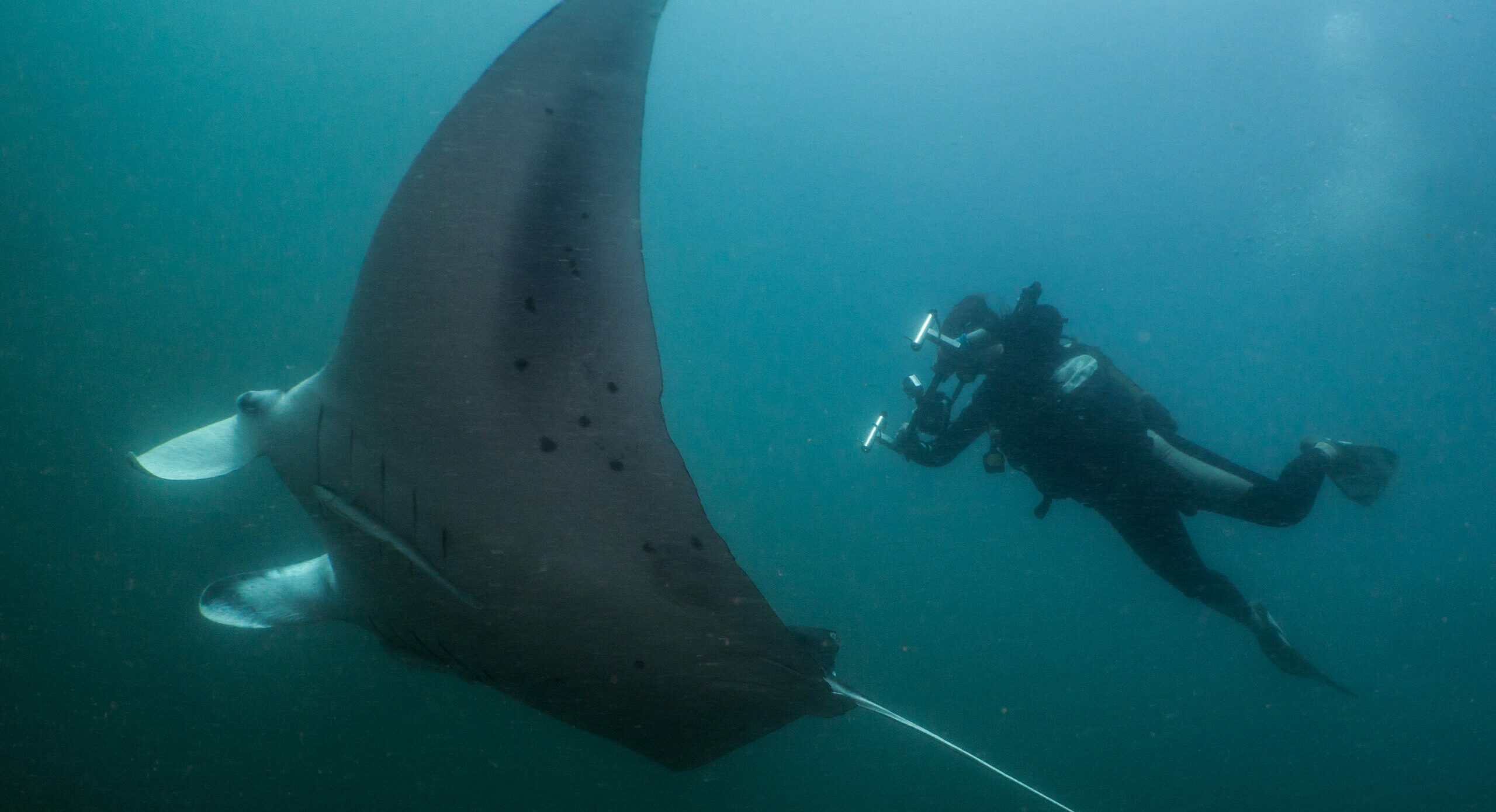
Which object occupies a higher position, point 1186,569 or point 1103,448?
point 1103,448

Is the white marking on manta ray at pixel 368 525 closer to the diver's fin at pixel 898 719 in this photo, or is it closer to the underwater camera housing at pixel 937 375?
the diver's fin at pixel 898 719

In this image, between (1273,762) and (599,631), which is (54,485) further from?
(1273,762)

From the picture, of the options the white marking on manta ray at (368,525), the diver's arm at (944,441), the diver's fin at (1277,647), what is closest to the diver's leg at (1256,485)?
the diver's arm at (944,441)

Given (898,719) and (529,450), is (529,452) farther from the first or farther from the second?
(898,719)

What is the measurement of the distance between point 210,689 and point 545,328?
14.7 metres

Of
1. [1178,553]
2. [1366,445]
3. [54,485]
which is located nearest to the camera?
[1366,445]

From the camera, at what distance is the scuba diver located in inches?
180

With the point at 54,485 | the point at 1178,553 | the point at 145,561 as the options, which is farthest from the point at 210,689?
the point at 1178,553

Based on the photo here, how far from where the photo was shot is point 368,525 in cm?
184

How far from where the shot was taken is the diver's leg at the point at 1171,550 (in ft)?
16.8

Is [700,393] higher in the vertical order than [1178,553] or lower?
lower

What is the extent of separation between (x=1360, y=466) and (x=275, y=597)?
7.04 meters

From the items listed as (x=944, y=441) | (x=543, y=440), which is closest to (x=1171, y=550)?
(x=944, y=441)

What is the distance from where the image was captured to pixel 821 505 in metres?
33.9
